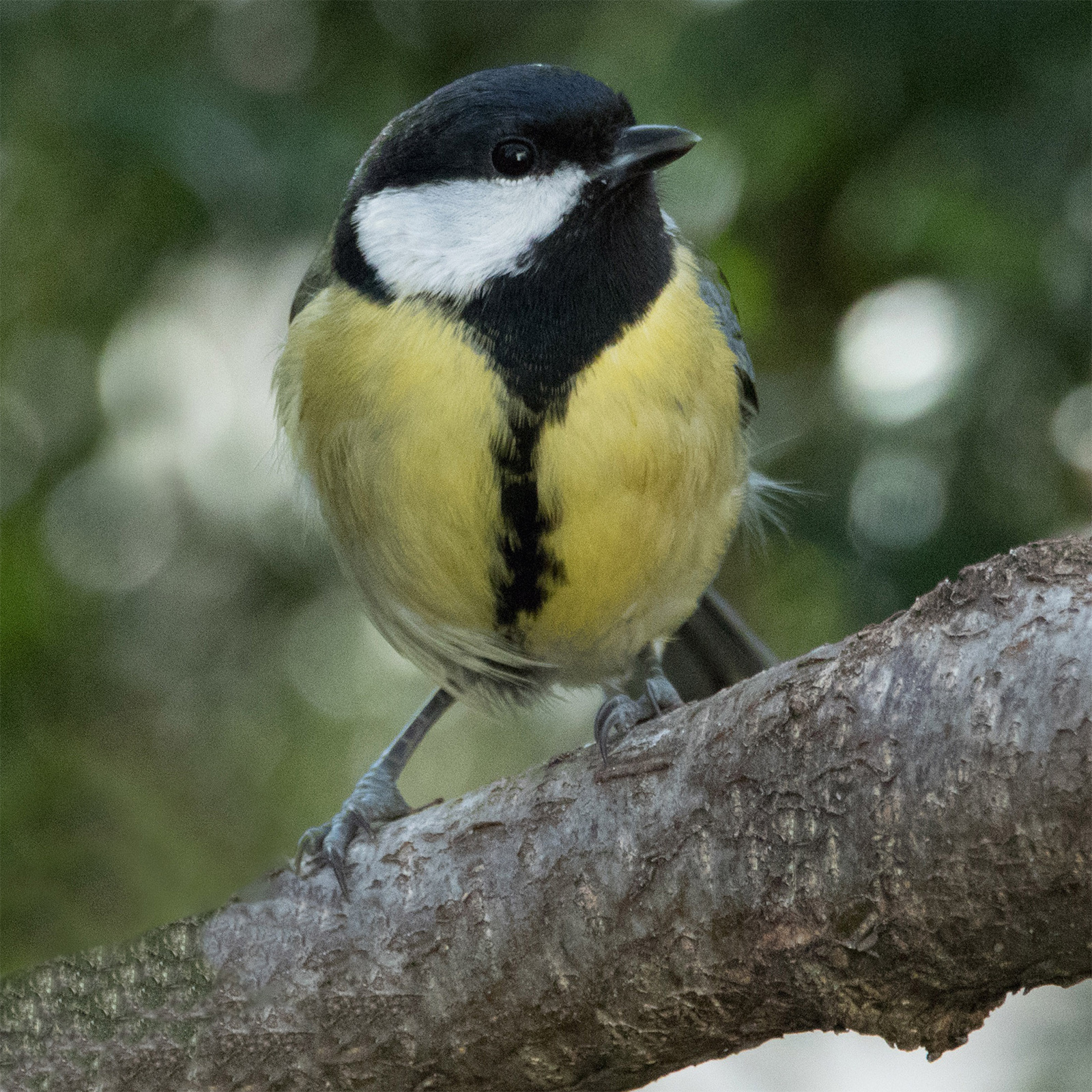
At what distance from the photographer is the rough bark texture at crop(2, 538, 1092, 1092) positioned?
1192 millimetres

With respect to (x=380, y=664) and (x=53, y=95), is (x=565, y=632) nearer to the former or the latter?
(x=380, y=664)

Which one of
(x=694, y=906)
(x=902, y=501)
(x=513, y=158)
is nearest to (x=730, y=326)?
(x=902, y=501)

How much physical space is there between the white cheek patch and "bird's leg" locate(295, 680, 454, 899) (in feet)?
2.50

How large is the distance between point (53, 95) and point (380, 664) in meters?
1.29

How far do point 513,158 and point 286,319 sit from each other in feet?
2.54

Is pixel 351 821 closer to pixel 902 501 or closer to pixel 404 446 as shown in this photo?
pixel 404 446

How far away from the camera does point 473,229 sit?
190 cm

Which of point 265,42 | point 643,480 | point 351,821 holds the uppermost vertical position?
point 265,42

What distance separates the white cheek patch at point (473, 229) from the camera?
6.20 ft

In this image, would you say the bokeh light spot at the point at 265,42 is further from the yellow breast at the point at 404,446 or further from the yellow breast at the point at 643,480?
the yellow breast at the point at 643,480

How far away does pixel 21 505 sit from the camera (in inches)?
94.4

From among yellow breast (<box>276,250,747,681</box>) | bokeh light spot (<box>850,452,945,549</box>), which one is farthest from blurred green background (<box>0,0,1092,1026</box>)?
yellow breast (<box>276,250,747,681</box>)

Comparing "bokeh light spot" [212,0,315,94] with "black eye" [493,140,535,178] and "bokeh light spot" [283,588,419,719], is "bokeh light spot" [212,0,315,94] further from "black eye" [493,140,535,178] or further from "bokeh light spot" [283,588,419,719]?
"bokeh light spot" [283,588,419,719]

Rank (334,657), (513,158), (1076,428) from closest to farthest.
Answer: (513,158) → (1076,428) → (334,657)
